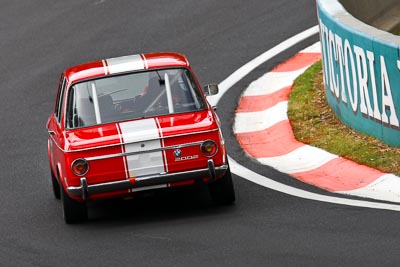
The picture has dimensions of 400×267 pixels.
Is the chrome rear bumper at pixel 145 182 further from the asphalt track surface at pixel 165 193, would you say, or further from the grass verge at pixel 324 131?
the grass verge at pixel 324 131

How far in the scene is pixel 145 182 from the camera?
441 inches

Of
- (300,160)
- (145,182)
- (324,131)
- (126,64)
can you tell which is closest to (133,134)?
(145,182)

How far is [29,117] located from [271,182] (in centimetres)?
540

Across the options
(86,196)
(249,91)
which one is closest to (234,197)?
(86,196)

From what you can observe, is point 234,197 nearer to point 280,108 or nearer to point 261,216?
point 261,216

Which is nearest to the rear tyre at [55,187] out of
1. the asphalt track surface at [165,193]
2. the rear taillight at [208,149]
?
the asphalt track surface at [165,193]

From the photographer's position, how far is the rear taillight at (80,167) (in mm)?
11242

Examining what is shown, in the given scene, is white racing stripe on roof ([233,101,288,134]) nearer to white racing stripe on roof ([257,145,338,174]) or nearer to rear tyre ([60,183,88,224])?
white racing stripe on roof ([257,145,338,174])

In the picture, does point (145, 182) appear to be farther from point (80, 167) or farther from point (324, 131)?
point (324, 131)

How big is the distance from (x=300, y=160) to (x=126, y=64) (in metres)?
2.33

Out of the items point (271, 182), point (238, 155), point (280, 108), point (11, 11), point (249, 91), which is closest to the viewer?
point (271, 182)

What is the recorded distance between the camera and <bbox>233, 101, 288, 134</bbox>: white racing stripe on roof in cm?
1510

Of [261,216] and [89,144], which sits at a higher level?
[89,144]

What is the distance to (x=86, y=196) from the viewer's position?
1125 centimetres
